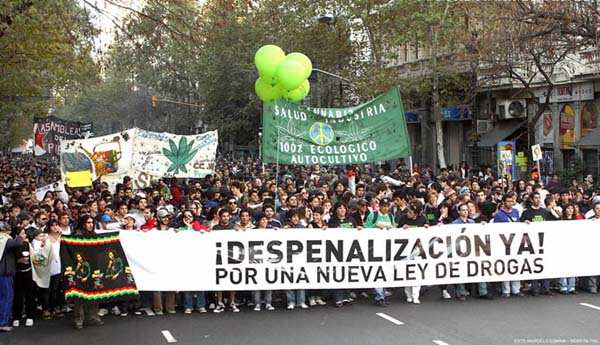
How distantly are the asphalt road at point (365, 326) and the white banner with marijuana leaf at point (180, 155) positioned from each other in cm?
872

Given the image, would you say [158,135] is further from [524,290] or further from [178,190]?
[524,290]

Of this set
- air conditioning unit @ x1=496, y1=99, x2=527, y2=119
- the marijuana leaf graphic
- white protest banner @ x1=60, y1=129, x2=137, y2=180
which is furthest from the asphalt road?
air conditioning unit @ x1=496, y1=99, x2=527, y2=119

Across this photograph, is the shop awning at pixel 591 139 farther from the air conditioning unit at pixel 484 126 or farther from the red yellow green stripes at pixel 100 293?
the red yellow green stripes at pixel 100 293

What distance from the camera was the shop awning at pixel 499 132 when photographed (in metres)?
34.4

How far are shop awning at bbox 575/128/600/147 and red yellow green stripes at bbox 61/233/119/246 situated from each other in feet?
63.0

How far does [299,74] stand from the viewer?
51.3 feet

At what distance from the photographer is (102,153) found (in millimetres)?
21031

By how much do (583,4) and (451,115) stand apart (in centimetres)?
1998

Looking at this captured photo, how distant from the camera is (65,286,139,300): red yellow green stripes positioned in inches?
431

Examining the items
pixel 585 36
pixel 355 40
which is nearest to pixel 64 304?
pixel 585 36

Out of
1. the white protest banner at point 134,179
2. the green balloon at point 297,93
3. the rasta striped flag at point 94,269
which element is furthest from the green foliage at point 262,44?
the rasta striped flag at point 94,269

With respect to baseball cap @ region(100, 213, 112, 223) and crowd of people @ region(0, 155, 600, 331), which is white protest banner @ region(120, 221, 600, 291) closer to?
crowd of people @ region(0, 155, 600, 331)

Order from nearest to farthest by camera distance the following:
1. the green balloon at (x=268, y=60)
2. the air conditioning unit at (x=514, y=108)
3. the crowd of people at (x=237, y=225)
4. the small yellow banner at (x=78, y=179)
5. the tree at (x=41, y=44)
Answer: the crowd of people at (x=237, y=225), the tree at (x=41, y=44), the green balloon at (x=268, y=60), the small yellow banner at (x=78, y=179), the air conditioning unit at (x=514, y=108)

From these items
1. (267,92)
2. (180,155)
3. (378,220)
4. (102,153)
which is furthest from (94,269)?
(102,153)
